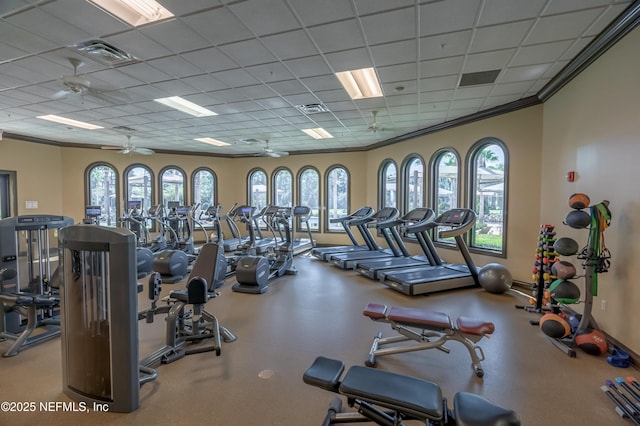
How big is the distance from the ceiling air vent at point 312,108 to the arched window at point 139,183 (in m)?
6.85

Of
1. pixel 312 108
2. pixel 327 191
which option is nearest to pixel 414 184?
pixel 327 191

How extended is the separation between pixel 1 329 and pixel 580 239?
681 cm

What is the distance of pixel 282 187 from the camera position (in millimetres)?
11141

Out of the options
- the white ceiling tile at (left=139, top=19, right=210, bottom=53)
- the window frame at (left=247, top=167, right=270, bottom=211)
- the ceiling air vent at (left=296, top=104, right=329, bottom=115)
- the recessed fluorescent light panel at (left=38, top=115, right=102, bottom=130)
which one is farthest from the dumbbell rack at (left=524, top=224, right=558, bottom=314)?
the recessed fluorescent light panel at (left=38, top=115, right=102, bottom=130)

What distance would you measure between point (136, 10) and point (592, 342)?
540 centimetres

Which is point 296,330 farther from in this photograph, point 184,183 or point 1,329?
point 184,183

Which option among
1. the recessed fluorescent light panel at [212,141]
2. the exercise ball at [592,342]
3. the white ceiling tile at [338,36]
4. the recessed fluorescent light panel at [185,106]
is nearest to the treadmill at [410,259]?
the exercise ball at [592,342]

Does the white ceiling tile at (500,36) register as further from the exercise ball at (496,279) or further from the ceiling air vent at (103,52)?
the ceiling air vent at (103,52)

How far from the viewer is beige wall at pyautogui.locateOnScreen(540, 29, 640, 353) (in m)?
2.91

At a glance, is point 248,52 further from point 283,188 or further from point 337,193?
point 283,188

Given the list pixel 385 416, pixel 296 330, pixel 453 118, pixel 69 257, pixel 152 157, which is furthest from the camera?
pixel 152 157

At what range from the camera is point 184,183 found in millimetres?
10688

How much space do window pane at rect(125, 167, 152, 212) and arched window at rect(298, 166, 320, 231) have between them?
5.02 metres

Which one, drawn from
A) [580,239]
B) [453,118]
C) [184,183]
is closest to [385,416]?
[580,239]
